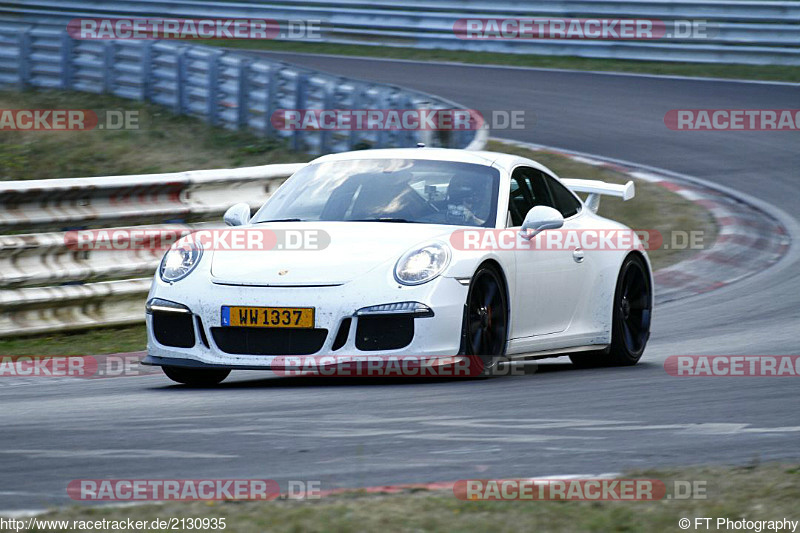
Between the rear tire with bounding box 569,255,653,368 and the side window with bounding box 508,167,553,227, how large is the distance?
0.70 metres

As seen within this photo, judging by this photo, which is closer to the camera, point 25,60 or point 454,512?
point 454,512

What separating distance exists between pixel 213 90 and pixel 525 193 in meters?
11.8

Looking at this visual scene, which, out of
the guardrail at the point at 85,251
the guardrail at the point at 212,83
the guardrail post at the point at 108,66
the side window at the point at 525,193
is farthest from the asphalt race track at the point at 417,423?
the guardrail post at the point at 108,66

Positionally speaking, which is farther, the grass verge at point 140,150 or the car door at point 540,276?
the grass verge at point 140,150

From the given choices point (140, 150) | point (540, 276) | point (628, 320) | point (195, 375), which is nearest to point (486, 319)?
point (540, 276)

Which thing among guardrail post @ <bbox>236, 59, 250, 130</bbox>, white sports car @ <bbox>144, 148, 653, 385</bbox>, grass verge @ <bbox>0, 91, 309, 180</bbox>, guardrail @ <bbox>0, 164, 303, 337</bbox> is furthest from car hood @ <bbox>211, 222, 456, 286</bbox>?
guardrail post @ <bbox>236, 59, 250, 130</bbox>

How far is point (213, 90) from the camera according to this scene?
1930 centimetres

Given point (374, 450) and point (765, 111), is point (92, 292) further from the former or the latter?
point (765, 111)

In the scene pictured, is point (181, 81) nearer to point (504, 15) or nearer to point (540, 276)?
point (504, 15)

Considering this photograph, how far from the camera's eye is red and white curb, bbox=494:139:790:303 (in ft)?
38.3

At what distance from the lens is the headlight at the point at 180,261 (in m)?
7.12

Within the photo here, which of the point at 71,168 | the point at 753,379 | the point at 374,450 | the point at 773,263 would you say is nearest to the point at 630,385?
the point at 753,379

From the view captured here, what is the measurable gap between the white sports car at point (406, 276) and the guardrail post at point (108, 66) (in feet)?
45.0

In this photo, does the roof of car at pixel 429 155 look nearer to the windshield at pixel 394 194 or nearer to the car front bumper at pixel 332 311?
the windshield at pixel 394 194
